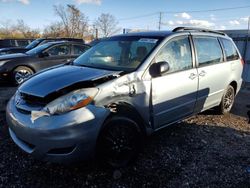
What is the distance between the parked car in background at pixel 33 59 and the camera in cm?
765

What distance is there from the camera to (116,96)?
9.66 ft

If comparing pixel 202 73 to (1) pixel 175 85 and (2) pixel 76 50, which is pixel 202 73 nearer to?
(1) pixel 175 85

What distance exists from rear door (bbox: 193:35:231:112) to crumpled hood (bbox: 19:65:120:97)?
5.73 feet

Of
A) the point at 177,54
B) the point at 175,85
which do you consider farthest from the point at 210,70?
the point at 175,85

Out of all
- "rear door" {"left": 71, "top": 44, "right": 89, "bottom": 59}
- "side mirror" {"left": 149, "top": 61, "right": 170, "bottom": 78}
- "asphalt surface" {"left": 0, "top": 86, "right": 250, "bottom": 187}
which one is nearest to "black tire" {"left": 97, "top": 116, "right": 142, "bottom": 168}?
"asphalt surface" {"left": 0, "top": 86, "right": 250, "bottom": 187}

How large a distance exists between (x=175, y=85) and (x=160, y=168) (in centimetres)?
121

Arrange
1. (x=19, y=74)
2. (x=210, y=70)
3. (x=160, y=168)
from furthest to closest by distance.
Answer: (x=19, y=74)
(x=210, y=70)
(x=160, y=168)

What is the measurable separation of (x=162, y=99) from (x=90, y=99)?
3.89 ft

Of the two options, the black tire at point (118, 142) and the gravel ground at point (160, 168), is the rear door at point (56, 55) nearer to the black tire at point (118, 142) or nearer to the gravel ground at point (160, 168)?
the gravel ground at point (160, 168)

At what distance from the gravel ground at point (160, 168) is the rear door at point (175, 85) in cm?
43

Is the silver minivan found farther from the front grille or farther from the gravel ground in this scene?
the gravel ground

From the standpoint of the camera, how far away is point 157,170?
10.3 feet

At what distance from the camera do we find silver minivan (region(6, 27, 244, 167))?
263 cm

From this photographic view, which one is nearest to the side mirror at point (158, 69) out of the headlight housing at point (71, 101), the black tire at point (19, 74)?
the headlight housing at point (71, 101)
